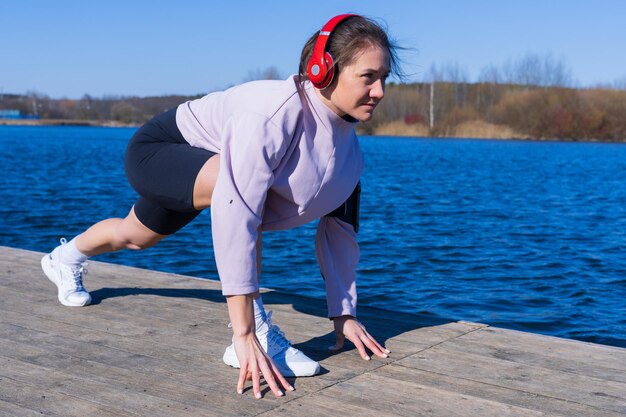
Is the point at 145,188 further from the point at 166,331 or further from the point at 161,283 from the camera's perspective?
the point at 161,283

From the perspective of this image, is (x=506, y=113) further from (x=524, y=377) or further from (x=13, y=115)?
(x=13, y=115)

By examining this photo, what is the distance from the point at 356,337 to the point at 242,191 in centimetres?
80

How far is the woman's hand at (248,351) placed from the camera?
8.34 feet

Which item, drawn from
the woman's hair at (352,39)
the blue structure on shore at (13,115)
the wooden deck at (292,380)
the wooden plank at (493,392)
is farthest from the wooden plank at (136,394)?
the blue structure on shore at (13,115)

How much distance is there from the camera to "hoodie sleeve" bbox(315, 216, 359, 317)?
311cm

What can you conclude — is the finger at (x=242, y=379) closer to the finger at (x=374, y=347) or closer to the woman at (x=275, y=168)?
the woman at (x=275, y=168)

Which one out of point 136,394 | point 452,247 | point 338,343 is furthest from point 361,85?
point 452,247

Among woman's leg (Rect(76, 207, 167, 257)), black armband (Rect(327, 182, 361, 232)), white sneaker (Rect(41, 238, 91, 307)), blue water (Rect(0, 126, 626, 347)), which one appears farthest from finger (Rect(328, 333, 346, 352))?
blue water (Rect(0, 126, 626, 347))

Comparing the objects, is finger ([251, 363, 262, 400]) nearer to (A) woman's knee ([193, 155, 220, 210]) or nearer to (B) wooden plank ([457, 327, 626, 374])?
(A) woman's knee ([193, 155, 220, 210])

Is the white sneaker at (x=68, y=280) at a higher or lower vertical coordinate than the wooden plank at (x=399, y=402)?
higher

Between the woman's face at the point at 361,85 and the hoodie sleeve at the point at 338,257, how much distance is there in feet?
1.88

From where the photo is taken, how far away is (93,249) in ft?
12.0

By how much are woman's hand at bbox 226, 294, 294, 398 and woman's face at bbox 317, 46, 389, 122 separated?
0.69m

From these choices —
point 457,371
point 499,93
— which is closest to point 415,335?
point 457,371
